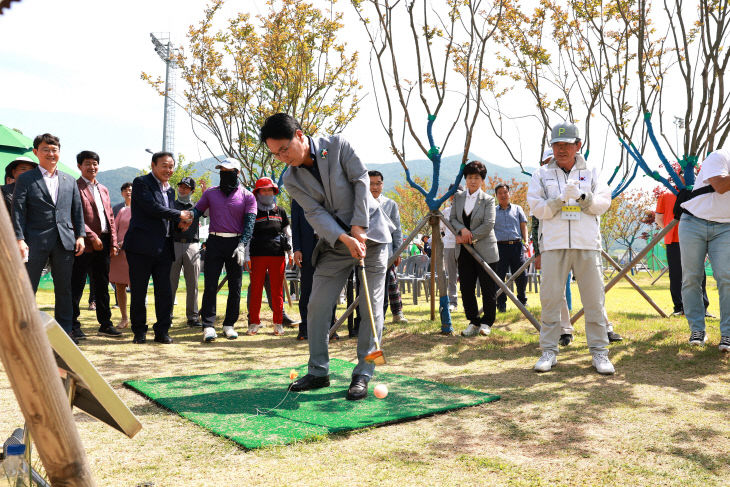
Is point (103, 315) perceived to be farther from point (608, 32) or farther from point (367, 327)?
point (608, 32)

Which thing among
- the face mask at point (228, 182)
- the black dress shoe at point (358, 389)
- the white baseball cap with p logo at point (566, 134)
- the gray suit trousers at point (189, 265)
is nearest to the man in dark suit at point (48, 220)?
the face mask at point (228, 182)

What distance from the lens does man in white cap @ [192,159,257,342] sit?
698 centimetres

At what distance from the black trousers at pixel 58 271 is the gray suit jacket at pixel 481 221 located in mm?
4158

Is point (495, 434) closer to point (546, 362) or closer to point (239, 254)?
point (546, 362)

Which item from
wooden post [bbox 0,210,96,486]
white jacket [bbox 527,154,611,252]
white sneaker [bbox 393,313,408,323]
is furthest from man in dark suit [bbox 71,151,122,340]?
wooden post [bbox 0,210,96,486]

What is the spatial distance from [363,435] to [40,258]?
4008mm

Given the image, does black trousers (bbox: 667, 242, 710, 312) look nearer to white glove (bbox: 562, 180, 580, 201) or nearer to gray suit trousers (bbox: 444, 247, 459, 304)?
gray suit trousers (bbox: 444, 247, 459, 304)

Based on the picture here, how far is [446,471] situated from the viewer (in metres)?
2.82

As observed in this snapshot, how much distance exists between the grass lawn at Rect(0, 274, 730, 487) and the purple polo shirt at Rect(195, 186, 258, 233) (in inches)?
62.3

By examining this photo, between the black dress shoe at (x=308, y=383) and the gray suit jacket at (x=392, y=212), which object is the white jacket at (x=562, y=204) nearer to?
the black dress shoe at (x=308, y=383)

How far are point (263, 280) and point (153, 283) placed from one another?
131 centimetres

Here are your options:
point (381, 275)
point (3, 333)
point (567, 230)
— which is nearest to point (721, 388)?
point (567, 230)

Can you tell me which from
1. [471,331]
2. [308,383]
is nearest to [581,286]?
[471,331]

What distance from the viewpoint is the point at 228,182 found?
23.2 feet
